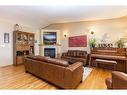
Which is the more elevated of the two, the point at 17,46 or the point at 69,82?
the point at 17,46

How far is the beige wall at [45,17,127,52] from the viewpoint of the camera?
5.80 m

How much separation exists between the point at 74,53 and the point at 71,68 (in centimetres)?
389

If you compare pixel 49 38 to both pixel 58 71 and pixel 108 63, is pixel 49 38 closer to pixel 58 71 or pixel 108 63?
pixel 108 63

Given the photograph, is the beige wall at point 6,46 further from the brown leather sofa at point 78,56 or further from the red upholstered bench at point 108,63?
the red upholstered bench at point 108,63

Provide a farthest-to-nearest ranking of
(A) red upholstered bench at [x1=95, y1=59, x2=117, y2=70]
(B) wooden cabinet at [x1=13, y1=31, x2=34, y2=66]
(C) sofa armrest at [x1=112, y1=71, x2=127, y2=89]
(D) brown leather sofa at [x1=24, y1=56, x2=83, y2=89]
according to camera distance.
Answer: (B) wooden cabinet at [x1=13, y1=31, x2=34, y2=66] → (A) red upholstered bench at [x1=95, y1=59, x2=117, y2=70] → (D) brown leather sofa at [x1=24, y1=56, x2=83, y2=89] → (C) sofa armrest at [x1=112, y1=71, x2=127, y2=89]

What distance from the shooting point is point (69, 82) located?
2.67 metres

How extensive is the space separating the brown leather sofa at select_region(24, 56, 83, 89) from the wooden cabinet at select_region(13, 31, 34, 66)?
235 centimetres

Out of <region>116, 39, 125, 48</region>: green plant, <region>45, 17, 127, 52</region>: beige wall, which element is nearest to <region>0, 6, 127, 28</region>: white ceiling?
<region>45, 17, 127, 52</region>: beige wall

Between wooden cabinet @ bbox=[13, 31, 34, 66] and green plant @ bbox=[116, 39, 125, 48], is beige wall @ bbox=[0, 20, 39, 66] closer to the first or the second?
wooden cabinet @ bbox=[13, 31, 34, 66]

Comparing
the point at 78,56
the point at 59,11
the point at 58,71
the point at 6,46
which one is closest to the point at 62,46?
the point at 78,56

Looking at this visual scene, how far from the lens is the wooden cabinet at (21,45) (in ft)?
19.5

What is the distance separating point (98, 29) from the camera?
21.1 feet
